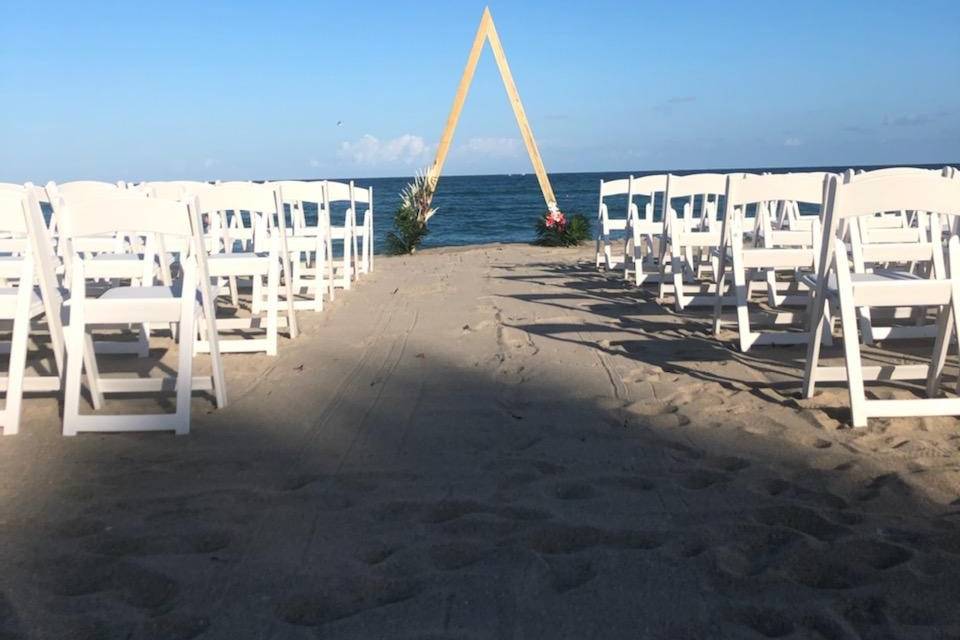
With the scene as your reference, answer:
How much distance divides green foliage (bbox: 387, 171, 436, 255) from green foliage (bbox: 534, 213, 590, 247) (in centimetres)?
224

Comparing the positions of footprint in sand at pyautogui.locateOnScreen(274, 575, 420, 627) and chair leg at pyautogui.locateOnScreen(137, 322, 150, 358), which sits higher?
chair leg at pyautogui.locateOnScreen(137, 322, 150, 358)

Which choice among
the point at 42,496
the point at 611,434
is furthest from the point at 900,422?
the point at 42,496

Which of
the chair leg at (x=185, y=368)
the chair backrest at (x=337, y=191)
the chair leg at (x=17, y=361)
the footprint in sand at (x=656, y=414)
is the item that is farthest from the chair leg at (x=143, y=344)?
the chair backrest at (x=337, y=191)

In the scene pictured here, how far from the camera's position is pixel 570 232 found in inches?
596

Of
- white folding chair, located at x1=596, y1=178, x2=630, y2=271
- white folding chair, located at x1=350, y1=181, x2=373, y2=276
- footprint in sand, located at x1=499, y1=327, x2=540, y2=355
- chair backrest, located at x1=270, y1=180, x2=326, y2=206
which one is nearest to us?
footprint in sand, located at x1=499, y1=327, x2=540, y2=355

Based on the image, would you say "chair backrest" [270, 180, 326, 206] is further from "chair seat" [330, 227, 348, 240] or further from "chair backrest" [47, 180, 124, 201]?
"chair backrest" [47, 180, 124, 201]

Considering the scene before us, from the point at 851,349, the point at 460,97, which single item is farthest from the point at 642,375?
the point at 460,97

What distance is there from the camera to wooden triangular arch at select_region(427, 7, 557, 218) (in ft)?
46.1

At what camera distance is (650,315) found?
7.23 m

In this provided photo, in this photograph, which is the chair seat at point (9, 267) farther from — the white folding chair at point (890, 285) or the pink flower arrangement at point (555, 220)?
the pink flower arrangement at point (555, 220)

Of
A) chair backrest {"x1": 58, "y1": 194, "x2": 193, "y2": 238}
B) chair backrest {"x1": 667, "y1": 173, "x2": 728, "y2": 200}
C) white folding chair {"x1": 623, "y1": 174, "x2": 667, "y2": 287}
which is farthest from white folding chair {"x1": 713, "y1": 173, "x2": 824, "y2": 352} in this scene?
chair backrest {"x1": 58, "y1": 194, "x2": 193, "y2": 238}

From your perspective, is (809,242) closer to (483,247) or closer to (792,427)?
(792,427)

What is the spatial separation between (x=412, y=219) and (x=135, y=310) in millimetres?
11206

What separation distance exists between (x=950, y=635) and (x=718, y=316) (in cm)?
410
